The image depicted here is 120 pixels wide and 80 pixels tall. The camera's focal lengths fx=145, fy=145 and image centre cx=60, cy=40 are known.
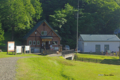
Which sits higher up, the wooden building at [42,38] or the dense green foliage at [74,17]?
the dense green foliage at [74,17]

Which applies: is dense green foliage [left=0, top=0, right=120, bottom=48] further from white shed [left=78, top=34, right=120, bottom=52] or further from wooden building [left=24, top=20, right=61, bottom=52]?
white shed [left=78, top=34, right=120, bottom=52]

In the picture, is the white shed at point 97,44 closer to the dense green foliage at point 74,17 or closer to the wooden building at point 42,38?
the wooden building at point 42,38

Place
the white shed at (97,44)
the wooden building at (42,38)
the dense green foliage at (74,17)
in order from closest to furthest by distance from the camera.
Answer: the wooden building at (42,38) → the white shed at (97,44) → the dense green foliage at (74,17)

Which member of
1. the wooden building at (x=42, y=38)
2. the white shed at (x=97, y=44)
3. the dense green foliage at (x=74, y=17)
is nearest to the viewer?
the wooden building at (x=42, y=38)

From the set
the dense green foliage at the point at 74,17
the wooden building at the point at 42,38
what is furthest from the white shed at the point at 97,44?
the dense green foliage at the point at 74,17

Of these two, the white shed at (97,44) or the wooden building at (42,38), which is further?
the white shed at (97,44)

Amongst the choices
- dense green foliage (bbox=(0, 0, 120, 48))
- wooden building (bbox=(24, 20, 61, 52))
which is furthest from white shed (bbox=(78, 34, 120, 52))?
dense green foliage (bbox=(0, 0, 120, 48))

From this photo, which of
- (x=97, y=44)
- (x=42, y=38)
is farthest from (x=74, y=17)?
(x=42, y=38)

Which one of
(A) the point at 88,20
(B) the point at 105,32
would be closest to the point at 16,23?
(A) the point at 88,20

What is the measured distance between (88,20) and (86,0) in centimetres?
1349

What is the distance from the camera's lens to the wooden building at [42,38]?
42.5 metres

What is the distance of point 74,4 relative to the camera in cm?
7288

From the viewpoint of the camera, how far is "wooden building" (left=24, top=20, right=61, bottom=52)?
42.5 m

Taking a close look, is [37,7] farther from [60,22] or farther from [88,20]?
[88,20]
